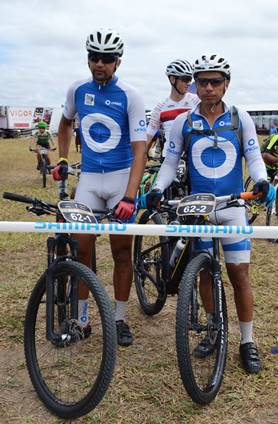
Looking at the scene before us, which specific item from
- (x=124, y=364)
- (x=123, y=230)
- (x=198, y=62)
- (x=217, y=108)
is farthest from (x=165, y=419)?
(x=198, y=62)

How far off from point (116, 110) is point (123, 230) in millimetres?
1076

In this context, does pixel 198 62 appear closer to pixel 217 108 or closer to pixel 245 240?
pixel 217 108

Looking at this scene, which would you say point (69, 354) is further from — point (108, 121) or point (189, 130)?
point (189, 130)

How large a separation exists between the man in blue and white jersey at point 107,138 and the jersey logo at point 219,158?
42 cm

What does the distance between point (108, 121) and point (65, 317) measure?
4.82ft

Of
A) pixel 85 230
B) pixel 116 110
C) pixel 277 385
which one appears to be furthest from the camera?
pixel 116 110

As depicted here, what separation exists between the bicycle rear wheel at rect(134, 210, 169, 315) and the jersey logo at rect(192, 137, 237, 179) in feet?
2.26

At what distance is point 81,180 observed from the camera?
3.80m

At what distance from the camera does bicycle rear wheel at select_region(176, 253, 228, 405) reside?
9.32 ft

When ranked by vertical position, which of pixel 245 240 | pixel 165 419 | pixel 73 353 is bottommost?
pixel 165 419

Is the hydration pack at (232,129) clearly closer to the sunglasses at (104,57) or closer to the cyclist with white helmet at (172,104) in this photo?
the sunglasses at (104,57)

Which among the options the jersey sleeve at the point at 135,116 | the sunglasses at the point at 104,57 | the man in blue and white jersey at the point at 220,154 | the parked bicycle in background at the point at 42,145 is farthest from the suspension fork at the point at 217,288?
the parked bicycle in background at the point at 42,145

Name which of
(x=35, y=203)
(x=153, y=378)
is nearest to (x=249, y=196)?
(x=35, y=203)

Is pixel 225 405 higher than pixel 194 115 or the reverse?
the reverse
